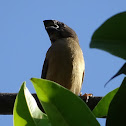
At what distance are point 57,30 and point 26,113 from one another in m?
3.68

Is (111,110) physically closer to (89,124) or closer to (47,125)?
(89,124)

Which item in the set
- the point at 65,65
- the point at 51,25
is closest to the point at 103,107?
the point at 65,65

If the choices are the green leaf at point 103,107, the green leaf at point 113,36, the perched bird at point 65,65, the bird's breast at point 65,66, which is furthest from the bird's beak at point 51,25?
the green leaf at point 113,36

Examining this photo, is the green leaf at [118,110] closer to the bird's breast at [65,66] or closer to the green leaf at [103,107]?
the green leaf at [103,107]

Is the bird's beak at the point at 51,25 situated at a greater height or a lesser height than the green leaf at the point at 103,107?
lesser

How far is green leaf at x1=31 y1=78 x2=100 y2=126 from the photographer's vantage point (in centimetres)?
71

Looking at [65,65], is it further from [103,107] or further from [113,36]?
[113,36]

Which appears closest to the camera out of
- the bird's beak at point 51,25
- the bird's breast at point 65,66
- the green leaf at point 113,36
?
the green leaf at point 113,36

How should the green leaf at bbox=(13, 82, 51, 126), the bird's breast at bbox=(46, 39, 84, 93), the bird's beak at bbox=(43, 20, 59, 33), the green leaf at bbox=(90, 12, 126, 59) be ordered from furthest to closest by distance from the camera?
the bird's beak at bbox=(43, 20, 59, 33), the bird's breast at bbox=(46, 39, 84, 93), the green leaf at bbox=(13, 82, 51, 126), the green leaf at bbox=(90, 12, 126, 59)

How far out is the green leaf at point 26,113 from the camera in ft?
2.53

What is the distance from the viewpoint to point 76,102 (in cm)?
72

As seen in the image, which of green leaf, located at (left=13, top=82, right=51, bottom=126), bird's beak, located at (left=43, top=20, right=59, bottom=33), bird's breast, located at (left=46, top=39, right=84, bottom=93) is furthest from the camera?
bird's beak, located at (left=43, top=20, right=59, bottom=33)

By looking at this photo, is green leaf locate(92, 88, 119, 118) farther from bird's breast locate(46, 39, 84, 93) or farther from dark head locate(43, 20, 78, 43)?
dark head locate(43, 20, 78, 43)

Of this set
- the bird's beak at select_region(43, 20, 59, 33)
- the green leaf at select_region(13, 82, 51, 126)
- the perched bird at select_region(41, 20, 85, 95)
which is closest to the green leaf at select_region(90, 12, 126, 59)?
the green leaf at select_region(13, 82, 51, 126)
